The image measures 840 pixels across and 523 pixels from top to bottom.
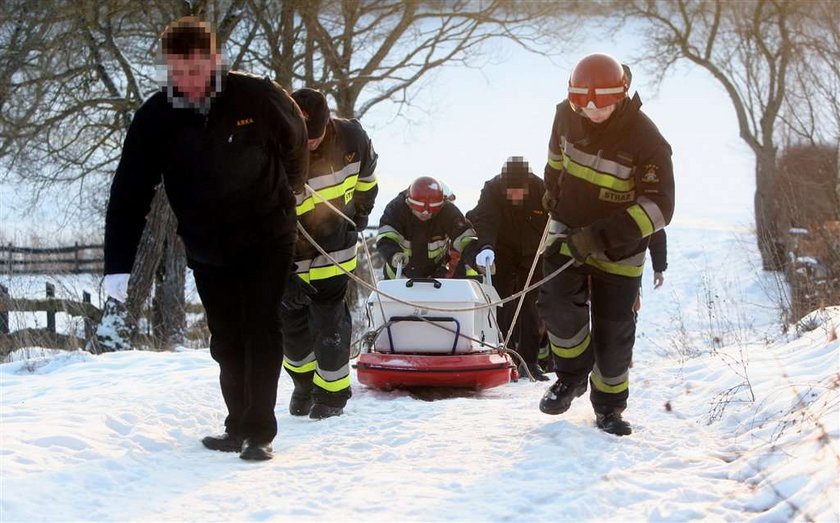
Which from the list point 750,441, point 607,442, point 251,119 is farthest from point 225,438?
point 750,441

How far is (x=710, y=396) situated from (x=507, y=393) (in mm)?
2119

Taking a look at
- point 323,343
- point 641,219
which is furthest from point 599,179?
point 323,343

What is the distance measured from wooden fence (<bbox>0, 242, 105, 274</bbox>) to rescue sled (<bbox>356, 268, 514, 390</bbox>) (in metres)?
8.65

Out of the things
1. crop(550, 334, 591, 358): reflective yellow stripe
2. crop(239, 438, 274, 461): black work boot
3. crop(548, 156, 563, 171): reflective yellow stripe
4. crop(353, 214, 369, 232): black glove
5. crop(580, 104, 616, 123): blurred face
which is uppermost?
crop(580, 104, 616, 123): blurred face

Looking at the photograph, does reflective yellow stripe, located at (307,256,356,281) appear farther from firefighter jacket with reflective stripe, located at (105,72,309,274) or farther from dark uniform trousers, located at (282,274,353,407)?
firefighter jacket with reflective stripe, located at (105,72,309,274)

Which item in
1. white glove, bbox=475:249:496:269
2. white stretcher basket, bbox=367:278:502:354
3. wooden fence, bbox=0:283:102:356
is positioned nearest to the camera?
white stretcher basket, bbox=367:278:502:354

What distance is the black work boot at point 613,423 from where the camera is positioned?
5.20 meters

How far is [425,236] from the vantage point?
33.3 feet

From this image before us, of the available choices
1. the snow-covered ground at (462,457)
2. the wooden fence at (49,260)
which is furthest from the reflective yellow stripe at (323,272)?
the wooden fence at (49,260)

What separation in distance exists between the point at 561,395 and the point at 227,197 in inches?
86.7

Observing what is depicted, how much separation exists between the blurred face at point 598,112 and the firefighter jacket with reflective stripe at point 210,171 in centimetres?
154

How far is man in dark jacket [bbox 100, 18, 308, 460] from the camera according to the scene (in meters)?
4.55

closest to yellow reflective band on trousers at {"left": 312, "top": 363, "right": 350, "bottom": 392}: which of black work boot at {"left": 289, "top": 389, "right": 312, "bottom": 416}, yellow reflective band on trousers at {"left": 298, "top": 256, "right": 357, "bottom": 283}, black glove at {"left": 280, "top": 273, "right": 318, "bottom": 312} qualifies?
black work boot at {"left": 289, "top": 389, "right": 312, "bottom": 416}

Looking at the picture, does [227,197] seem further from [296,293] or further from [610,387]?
[610,387]
